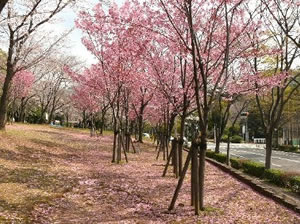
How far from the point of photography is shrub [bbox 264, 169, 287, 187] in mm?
11667

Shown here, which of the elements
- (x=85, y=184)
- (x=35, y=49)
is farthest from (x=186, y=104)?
(x=35, y=49)

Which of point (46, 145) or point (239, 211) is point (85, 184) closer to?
point (239, 211)

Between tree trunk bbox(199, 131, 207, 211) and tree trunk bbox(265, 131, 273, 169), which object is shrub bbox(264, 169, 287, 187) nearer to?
tree trunk bbox(265, 131, 273, 169)

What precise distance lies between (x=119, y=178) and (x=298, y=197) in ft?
19.8

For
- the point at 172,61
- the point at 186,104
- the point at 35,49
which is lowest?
the point at 186,104

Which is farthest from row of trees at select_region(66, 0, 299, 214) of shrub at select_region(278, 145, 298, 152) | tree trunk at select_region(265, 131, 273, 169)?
shrub at select_region(278, 145, 298, 152)

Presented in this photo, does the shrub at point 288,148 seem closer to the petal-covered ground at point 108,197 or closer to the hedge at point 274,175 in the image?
the hedge at point 274,175

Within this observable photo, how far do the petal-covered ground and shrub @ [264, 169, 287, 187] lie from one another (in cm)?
128

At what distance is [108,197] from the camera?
911 centimetres

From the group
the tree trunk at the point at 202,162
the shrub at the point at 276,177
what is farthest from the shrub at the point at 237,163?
the tree trunk at the point at 202,162

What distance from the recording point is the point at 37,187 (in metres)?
9.15

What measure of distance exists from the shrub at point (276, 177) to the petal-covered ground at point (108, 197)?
128 centimetres

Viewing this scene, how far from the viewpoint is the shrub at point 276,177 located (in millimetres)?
11667

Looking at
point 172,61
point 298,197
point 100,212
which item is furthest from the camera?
point 172,61
